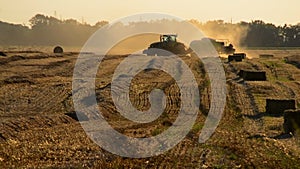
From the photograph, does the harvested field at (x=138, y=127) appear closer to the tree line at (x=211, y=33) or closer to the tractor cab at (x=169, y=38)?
the tractor cab at (x=169, y=38)

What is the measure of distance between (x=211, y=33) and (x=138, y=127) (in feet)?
272

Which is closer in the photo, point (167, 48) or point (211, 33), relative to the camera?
point (167, 48)

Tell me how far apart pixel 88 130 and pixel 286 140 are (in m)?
6.16

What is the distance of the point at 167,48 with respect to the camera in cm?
5081

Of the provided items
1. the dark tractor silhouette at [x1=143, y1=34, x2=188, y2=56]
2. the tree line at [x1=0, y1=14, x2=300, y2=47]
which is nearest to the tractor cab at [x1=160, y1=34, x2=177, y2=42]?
the dark tractor silhouette at [x1=143, y1=34, x2=188, y2=56]

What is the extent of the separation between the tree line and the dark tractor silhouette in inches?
1688

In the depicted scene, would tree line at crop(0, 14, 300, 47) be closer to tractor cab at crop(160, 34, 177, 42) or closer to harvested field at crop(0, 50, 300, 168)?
tractor cab at crop(160, 34, 177, 42)

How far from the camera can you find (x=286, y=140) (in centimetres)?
1636

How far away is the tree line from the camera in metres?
109

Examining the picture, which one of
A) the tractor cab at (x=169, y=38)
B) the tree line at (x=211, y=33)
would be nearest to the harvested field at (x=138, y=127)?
the tractor cab at (x=169, y=38)

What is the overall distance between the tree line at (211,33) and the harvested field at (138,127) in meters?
67.2

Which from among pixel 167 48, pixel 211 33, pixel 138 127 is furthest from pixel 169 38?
pixel 211 33

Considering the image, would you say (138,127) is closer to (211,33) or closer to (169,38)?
(169,38)

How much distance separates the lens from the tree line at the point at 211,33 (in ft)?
357
